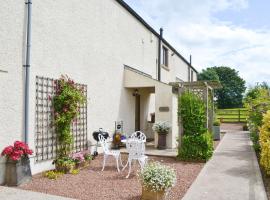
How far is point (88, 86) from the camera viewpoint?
10852mm

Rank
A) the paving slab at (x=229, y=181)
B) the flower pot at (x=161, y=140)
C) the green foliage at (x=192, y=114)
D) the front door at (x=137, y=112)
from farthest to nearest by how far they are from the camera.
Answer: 1. the front door at (x=137, y=112)
2. the flower pot at (x=161, y=140)
3. the green foliage at (x=192, y=114)
4. the paving slab at (x=229, y=181)

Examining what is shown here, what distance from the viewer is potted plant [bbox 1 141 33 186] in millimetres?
7016

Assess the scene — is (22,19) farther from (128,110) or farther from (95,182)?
(128,110)

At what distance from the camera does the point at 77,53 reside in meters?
10.2

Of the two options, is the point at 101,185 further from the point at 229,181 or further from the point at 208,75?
the point at 208,75

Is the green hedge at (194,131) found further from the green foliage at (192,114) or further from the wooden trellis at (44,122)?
the wooden trellis at (44,122)

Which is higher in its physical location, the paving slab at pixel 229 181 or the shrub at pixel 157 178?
the shrub at pixel 157 178

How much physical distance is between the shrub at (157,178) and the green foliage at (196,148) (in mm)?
4953

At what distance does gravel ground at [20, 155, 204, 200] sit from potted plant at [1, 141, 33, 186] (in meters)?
0.25

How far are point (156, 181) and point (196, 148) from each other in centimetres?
522

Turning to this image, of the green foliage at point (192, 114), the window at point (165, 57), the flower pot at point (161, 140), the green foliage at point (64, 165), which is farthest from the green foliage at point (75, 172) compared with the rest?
the window at point (165, 57)

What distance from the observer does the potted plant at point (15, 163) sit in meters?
7.02

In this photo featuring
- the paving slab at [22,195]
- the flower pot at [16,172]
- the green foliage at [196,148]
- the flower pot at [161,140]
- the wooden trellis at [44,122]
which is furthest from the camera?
the flower pot at [161,140]

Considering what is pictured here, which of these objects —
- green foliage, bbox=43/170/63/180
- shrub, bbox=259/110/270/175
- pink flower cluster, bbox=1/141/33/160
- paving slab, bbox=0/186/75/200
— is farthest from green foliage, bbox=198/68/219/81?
paving slab, bbox=0/186/75/200
